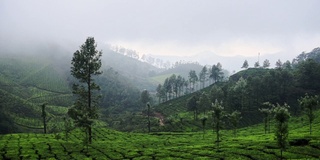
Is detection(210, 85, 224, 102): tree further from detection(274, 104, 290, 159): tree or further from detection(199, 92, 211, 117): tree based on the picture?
detection(274, 104, 290, 159): tree

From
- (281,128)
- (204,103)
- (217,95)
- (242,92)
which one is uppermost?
(242,92)

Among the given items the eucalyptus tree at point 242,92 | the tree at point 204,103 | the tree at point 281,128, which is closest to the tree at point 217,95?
the eucalyptus tree at point 242,92

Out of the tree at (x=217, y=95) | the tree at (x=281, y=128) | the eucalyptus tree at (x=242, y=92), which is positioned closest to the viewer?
the tree at (x=281, y=128)

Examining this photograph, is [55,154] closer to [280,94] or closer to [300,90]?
[280,94]

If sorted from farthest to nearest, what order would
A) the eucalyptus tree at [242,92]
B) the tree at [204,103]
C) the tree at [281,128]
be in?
the eucalyptus tree at [242,92] < the tree at [204,103] < the tree at [281,128]

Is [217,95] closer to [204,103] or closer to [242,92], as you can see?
[204,103]

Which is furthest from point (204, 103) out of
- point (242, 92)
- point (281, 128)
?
point (281, 128)

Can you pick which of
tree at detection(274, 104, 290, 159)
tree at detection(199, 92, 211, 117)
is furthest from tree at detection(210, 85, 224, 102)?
tree at detection(274, 104, 290, 159)

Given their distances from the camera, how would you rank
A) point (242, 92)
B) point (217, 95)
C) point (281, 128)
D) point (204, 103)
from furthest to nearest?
point (217, 95) < point (242, 92) < point (204, 103) < point (281, 128)

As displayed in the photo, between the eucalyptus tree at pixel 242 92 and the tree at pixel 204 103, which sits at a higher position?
the eucalyptus tree at pixel 242 92

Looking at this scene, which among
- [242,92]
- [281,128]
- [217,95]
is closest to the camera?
[281,128]

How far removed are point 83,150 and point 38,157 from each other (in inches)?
404

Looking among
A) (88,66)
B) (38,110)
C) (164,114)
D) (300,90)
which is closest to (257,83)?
(300,90)

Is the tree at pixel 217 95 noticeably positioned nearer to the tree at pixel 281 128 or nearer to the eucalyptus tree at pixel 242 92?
the eucalyptus tree at pixel 242 92
